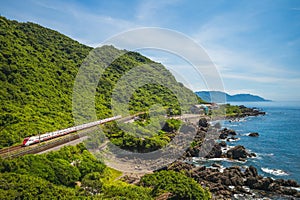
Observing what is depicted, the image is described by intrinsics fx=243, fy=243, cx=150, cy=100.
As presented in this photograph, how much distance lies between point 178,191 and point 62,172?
8.30 metres

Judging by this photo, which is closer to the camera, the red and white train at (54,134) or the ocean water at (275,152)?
the red and white train at (54,134)

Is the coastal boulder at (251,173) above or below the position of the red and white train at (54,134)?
below

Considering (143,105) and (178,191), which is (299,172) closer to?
(178,191)

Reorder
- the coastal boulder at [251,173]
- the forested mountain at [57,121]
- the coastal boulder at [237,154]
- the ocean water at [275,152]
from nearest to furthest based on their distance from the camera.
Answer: the forested mountain at [57,121] < the coastal boulder at [251,173] < the ocean water at [275,152] < the coastal boulder at [237,154]

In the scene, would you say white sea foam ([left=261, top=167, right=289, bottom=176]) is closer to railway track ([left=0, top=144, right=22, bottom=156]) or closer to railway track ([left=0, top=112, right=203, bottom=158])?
railway track ([left=0, top=112, right=203, bottom=158])

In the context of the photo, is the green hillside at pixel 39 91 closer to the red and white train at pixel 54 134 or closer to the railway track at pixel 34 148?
the red and white train at pixel 54 134

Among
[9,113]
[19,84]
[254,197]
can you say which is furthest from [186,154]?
[19,84]

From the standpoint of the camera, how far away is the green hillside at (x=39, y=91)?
26.9 metres

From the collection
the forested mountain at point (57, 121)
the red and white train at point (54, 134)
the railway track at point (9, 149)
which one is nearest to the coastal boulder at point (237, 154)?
the forested mountain at point (57, 121)

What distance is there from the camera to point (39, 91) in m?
35.4

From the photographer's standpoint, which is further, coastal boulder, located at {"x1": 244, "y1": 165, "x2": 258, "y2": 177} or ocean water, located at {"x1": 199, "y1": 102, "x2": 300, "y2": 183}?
ocean water, located at {"x1": 199, "y1": 102, "x2": 300, "y2": 183}

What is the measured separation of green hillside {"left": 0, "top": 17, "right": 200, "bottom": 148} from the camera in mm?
26859

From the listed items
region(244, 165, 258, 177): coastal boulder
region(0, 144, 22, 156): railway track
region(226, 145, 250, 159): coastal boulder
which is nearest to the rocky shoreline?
region(244, 165, 258, 177): coastal boulder

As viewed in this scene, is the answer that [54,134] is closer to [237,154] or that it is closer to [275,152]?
[237,154]
